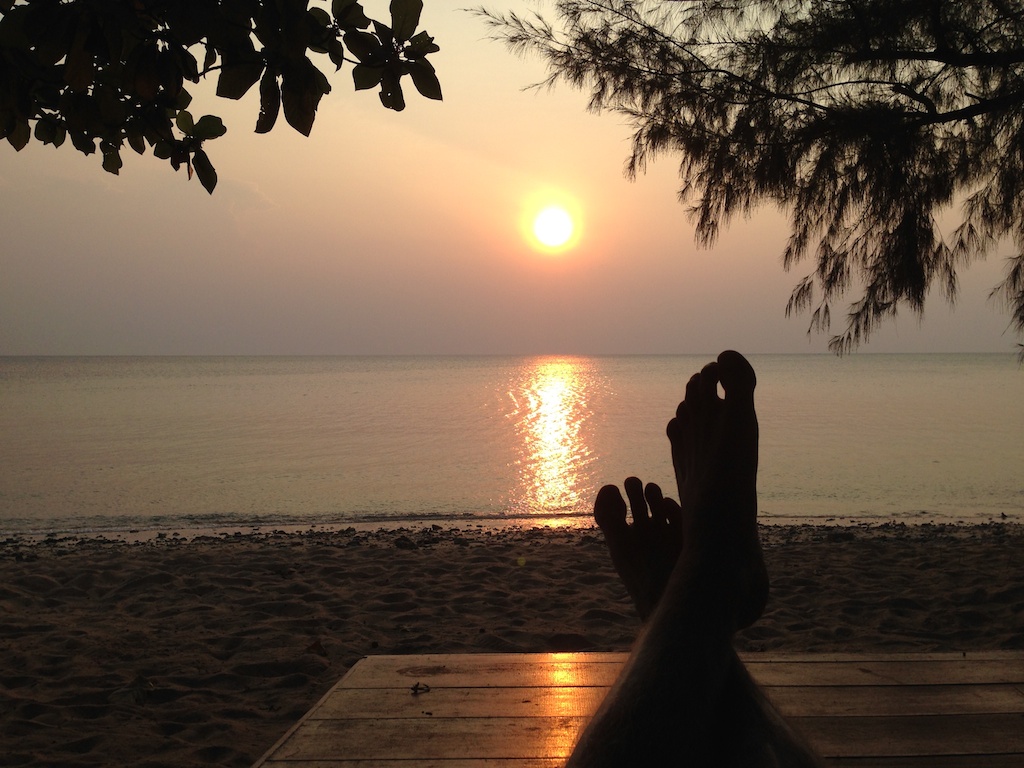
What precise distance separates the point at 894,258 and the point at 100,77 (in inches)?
109

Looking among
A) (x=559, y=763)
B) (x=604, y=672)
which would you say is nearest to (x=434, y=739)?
(x=559, y=763)

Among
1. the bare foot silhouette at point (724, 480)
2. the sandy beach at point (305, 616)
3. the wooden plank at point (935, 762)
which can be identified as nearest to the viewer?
the bare foot silhouette at point (724, 480)

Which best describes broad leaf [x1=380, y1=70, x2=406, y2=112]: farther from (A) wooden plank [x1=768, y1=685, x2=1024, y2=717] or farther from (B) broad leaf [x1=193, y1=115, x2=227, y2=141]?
(A) wooden plank [x1=768, y1=685, x2=1024, y2=717]

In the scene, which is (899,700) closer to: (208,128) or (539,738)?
(539,738)

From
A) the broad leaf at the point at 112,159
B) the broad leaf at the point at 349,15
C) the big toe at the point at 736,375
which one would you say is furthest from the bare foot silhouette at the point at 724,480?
the broad leaf at the point at 112,159

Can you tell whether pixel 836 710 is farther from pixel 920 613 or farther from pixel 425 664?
pixel 920 613

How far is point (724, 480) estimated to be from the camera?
4.24 ft

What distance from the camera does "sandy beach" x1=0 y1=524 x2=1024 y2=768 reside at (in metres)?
2.35

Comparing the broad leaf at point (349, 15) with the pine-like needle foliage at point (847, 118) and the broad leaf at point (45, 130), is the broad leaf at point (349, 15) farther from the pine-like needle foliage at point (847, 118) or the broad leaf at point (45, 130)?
the pine-like needle foliage at point (847, 118)

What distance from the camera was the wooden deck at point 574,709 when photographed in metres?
1.19

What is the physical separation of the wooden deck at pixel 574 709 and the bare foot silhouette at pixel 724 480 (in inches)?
12.1

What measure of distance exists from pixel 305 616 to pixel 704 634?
2.93m

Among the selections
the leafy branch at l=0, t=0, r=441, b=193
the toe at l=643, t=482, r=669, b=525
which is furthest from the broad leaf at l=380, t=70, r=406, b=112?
the toe at l=643, t=482, r=669, b=525

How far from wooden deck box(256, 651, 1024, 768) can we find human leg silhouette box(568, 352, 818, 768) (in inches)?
10.8
